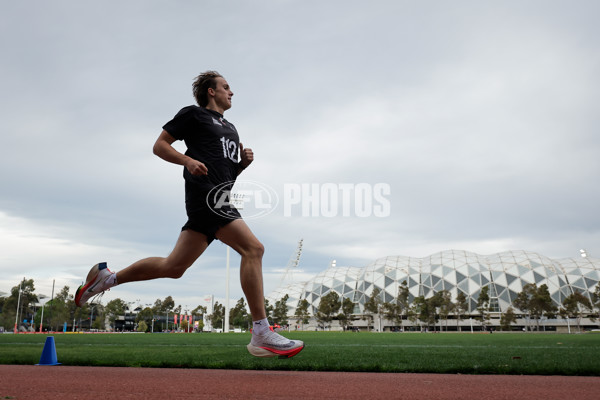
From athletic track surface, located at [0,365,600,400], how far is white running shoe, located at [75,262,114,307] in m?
0.65

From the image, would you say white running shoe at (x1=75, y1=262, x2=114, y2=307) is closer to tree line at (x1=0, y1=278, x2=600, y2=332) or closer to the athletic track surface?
the athletic track surface

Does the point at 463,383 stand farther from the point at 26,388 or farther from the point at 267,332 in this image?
the point at 26,388

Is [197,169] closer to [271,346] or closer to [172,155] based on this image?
[172,155]

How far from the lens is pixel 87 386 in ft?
9.32

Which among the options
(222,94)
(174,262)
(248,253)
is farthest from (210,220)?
(222,94)

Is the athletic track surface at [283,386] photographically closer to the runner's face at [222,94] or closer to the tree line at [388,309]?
the runner's face at [222,94]

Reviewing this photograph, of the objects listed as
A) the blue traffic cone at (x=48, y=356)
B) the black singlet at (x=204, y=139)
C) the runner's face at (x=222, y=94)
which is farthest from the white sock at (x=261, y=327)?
the blue traffic cone at (x=48, y=356)

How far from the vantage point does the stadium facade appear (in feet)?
237

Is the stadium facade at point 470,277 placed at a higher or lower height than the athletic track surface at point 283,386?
higher

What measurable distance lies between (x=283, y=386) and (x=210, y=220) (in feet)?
Answer: 4.26

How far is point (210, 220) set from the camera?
3.47 m

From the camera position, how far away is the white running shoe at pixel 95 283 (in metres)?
3.99

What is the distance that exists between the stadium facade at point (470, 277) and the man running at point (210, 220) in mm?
71139

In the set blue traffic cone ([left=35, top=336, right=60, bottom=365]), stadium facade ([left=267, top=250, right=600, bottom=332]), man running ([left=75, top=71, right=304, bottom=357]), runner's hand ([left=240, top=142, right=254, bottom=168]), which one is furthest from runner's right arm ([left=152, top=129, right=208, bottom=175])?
stadium facade ([left=267, top=250, right=600, bottom=332])
